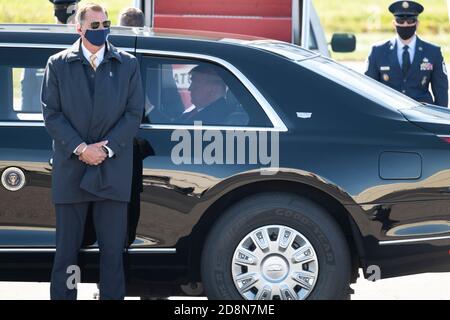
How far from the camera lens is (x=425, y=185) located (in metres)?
6.53

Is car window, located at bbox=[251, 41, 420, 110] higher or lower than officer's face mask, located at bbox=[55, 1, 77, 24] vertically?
lower

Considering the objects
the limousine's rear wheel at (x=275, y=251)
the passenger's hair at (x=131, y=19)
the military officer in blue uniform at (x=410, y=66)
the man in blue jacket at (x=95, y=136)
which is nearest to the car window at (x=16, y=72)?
the man in blue jacket at (x=95, y=136)

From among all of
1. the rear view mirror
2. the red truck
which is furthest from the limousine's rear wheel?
the rear view mirror

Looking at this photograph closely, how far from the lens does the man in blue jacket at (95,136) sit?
6.39 metres

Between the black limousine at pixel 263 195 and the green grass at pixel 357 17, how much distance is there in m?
24.7

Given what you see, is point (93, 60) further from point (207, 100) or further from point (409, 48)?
point (409, 48)

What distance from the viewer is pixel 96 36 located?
6461 mm

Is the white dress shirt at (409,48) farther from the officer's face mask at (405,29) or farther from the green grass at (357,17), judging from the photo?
the green grass at (357,17)

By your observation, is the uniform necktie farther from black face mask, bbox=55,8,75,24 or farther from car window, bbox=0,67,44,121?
black face mask, bbox=55,8,75,24

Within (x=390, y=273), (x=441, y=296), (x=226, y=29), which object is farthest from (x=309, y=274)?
(x=226, y=29)

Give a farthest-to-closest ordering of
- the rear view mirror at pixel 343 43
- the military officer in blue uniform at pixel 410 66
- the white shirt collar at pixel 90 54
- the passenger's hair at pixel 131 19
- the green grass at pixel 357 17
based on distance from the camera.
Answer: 1. the green grass at pixel 357 17
2. the rear view mirror at pixel 343 43
3. the military officer in blue uniform at pixel 410 66
4. the passenger's hair at pixel 131 19
5. the white shirt collar at pixel 90 54

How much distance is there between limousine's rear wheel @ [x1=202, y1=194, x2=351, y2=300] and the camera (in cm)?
653

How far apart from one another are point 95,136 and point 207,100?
2.21ft

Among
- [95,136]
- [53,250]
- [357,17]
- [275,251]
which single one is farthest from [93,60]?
[357,17]
